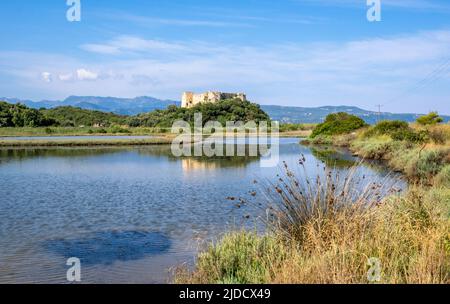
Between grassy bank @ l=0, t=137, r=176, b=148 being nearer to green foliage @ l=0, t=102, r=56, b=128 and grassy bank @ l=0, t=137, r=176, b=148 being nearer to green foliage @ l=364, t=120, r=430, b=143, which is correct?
green foliage @ l=364, t=120, r=430, b=143

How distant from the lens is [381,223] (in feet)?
21.6

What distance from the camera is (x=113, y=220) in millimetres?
11789

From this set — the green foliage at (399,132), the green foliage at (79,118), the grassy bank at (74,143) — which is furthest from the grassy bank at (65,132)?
the green foliage at (399,132)

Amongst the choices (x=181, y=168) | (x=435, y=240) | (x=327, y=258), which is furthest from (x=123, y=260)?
(x=181, y=168)

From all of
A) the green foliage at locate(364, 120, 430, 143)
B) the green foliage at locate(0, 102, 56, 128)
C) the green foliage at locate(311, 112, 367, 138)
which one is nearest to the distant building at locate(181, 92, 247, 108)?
the green foliage at locate(0, 102, 56, 128)

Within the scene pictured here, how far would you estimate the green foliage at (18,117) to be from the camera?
263ft

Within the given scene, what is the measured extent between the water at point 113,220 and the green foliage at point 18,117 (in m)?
62.0

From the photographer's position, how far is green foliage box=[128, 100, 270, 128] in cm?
8988

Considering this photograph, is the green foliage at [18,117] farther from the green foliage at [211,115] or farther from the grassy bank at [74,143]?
the grassy bank at [74,143]

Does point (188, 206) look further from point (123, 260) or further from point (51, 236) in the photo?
point (123, 260)

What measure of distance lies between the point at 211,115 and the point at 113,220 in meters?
81.3

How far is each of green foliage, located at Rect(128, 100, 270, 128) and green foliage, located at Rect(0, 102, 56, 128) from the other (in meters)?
16.1

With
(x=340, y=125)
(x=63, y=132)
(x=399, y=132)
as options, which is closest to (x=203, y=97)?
(x=63, y=132)
